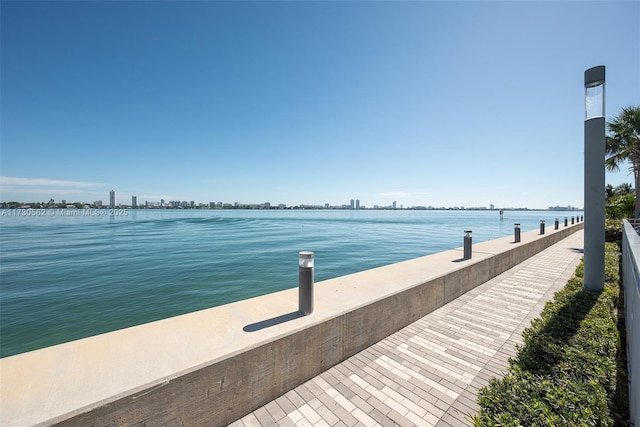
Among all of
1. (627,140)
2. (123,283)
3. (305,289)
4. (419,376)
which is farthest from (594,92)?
(627,140)

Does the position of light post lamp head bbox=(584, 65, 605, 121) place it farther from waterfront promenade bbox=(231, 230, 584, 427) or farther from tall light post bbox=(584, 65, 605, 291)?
waterfront promenade bbox=(231, 230, 584, 427)

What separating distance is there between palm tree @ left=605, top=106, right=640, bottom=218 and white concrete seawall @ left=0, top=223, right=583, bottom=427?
23.9m

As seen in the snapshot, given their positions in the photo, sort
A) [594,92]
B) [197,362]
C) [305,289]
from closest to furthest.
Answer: [197,362] → [305,289] → [594,92]

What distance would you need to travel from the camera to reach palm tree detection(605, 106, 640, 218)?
17.4 metres

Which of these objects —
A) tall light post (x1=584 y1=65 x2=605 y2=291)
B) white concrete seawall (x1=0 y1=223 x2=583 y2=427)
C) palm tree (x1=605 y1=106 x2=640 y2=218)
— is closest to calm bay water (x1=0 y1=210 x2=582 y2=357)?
white concrete seawall (x1=0 y1=223 x2=583 y2=427)

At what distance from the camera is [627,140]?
58.3 ft

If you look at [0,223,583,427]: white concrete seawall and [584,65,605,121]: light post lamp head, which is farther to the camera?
[584,65,605,121]: light post lamp head

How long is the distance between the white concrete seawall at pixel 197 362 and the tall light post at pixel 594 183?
14.7 feet

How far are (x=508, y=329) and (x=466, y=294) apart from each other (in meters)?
1.70

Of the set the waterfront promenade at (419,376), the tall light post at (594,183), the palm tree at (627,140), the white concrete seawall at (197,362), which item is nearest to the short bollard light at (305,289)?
the white concrete seawall at (197,362)

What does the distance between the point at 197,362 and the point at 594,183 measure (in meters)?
7.83

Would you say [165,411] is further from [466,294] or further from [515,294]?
[515,294]

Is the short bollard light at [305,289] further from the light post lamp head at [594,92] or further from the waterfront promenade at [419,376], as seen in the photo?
the light post lamp head at [594,92]

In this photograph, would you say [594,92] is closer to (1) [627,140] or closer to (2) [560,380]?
(2) [560,380]
